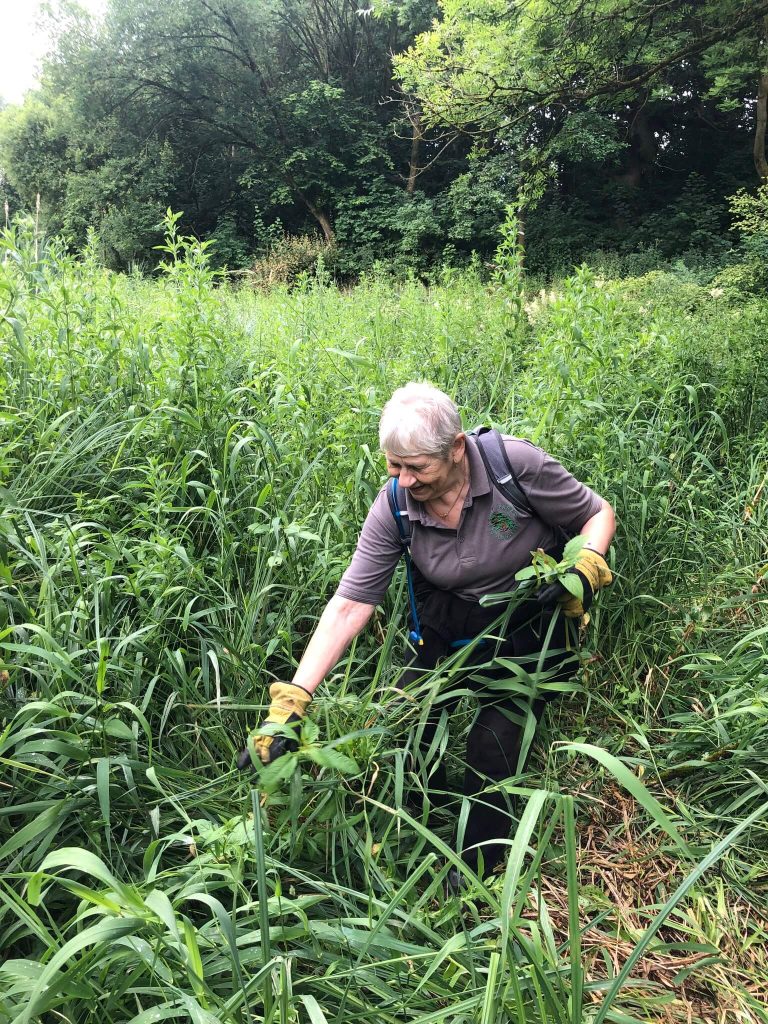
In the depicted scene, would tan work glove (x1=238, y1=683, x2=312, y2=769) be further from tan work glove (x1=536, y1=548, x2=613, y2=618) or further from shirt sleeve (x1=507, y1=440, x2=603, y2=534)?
shirt sleeve (x1=507, y1=440, x2=603, y2=534)

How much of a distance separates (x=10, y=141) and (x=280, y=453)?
29585mm

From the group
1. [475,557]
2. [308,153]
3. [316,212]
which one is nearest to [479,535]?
[475,557]

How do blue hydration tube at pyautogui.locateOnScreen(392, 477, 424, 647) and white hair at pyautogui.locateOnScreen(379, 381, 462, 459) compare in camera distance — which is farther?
blue hydration tube at pyautogui.locateOnScreen(392, 477, 424, 647)

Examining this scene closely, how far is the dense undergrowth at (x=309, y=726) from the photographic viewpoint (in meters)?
1.24

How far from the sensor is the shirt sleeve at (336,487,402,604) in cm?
197

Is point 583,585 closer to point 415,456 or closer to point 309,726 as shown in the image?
point 415,456

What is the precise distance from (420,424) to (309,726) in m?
0.98

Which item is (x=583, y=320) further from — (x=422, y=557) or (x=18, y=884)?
(x=18, y=884)

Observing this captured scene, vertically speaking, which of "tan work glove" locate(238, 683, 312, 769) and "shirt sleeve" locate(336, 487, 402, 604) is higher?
"shirt sleeve" locate(336, 487, 402, 604)

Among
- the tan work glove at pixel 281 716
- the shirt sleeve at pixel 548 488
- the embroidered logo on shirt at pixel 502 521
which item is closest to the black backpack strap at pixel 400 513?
the embroidered logo on shirt at pixel 502 521

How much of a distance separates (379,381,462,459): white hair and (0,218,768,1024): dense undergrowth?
0.45 metres

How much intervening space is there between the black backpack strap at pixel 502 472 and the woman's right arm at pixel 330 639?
58 cm

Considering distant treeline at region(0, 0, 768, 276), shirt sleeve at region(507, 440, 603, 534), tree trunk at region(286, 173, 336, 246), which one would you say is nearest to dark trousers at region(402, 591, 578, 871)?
shirt sleeve at region(507, 440, 603, 534)

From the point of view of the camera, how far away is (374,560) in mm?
2008
